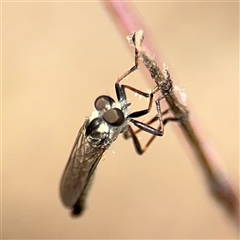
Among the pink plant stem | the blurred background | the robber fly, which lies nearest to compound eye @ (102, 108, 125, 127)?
the robber fly

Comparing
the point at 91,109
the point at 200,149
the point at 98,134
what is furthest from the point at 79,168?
the point at 91,109

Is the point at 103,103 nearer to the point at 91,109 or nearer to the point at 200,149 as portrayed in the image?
the point at 200,149

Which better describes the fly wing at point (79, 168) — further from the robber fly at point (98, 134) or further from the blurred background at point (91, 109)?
the blurred background at point (91, 109)

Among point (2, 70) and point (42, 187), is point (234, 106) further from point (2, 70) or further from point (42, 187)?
point (2, 70)

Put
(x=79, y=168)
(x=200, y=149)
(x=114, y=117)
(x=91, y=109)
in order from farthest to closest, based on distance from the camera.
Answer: (x=91, y=109) < (x=79, y=168) < (x=114, y=117) < (x=200, y=149)

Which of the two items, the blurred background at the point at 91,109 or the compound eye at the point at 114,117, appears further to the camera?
the blurred background at the point at 91,109

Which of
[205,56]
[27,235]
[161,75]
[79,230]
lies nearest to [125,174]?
[79,230]

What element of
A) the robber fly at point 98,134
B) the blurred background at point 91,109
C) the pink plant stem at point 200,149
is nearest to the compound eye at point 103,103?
the robber fly at point 98,134
